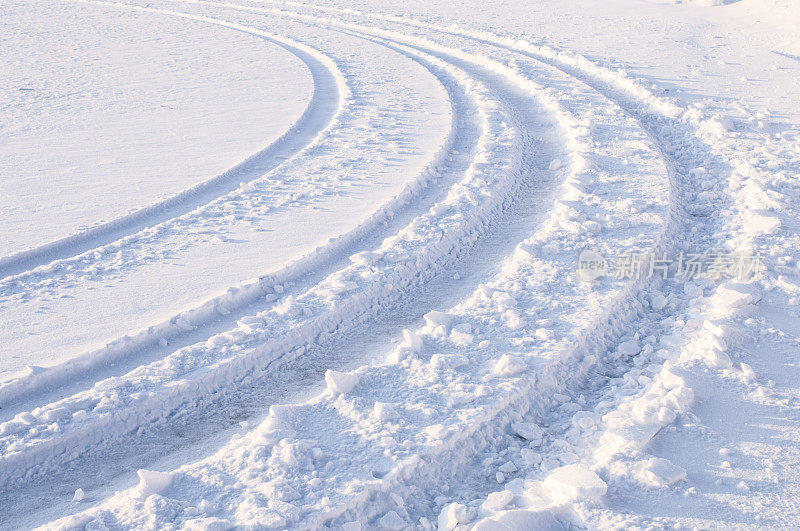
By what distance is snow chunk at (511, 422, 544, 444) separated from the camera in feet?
12.3

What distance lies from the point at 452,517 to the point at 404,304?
2132 millimetres

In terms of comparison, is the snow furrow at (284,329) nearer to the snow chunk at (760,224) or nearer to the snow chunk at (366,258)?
the snow chunk at (366,258)

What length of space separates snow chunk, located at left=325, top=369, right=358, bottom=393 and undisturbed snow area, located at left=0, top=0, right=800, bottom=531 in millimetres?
38

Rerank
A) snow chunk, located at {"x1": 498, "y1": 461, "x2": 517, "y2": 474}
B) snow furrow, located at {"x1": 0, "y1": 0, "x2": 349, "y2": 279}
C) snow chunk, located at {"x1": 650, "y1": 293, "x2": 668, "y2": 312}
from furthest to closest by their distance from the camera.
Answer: snow furrow, located at {"x1": 0, "y1": 0, "x2": 349, "y2": 279}, snow chunk, located at {"x1": 650, "y1": 293, "x2": 668, "y2": 312}, snow chunk, located at {"x1": 498, "y1": 461, "x2": 517, "y2": 474}

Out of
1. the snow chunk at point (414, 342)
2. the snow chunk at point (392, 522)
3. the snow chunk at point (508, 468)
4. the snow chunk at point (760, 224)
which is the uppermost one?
the snow chunk at point (760, 224)

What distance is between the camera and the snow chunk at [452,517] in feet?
10.3

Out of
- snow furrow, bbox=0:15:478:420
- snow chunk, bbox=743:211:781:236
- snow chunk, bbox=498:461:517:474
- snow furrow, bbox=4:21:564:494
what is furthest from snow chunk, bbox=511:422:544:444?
snow chunk, bbox=743:211:781:236

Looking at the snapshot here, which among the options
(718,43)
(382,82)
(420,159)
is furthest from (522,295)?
(718,43)

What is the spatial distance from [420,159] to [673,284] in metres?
2.97

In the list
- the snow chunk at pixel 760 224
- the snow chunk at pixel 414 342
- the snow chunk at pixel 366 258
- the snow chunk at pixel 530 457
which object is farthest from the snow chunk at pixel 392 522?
the snow chunk at pixel 760 224

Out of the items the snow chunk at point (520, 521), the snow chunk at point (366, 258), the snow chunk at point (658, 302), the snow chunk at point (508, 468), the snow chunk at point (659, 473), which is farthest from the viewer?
the snow chunk at point (366, 258)

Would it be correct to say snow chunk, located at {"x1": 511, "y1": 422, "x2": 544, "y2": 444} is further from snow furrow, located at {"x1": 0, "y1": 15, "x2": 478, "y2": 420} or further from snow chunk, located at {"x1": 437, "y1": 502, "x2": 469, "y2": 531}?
snow furrow, located at {"x1": 0, "y1": 15, "x2": 478, "y2": 420}

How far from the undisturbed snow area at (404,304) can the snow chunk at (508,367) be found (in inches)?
0.6

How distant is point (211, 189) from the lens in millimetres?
6840
